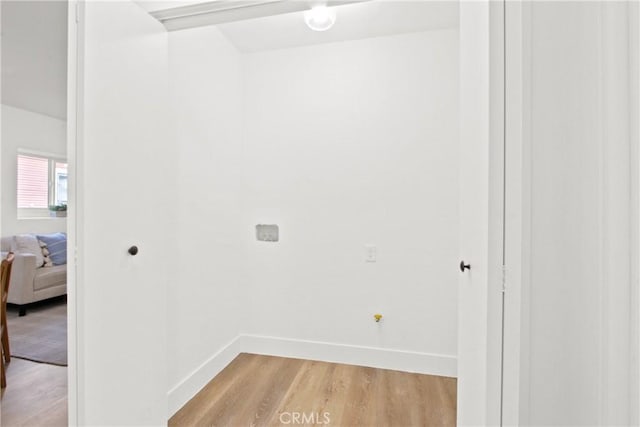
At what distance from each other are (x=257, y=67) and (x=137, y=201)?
5.55ft

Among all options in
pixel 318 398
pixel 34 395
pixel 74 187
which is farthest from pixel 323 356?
pixel 74 187

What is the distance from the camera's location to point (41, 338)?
1967 millimetres

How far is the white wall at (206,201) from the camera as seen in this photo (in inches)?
72.5

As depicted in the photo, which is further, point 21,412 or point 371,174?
point 371,174

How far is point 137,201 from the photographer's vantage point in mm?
1366

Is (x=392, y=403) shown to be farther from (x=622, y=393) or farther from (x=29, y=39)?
(x=29, y=39)

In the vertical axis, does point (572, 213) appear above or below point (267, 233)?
above

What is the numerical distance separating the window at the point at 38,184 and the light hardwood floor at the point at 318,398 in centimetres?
134

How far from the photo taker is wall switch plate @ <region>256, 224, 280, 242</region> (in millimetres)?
2541

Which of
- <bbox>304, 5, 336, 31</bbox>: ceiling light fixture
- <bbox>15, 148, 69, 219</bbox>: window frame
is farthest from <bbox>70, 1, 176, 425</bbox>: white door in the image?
<bbox>304, 5, 336, 31</bbox>: ceiling light fixture

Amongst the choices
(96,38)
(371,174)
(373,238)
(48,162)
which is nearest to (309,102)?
(371,174)

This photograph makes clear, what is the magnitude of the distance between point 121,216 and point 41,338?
1.40 meters

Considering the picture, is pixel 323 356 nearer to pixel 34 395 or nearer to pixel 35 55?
pixel 34 395

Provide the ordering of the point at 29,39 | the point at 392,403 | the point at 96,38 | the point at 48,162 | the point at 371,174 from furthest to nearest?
the point at 371,174 < the point at 392,403 < the point at 48,162 < the point at 29,39 < the point at 96,38
